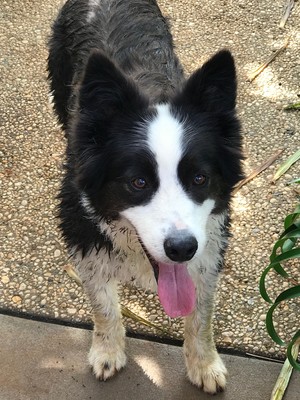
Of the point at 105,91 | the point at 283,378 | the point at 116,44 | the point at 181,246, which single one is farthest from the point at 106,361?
the point at 116,44

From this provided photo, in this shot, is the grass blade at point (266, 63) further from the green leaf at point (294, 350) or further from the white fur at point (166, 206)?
the white fur at point (166, 206)

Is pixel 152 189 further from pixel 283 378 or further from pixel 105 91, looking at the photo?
pixel 283 378

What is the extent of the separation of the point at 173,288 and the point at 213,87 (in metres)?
1.00

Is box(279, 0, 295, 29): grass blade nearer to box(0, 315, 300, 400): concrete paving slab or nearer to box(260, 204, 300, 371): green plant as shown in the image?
box(260, 204, 300, 371): green plant

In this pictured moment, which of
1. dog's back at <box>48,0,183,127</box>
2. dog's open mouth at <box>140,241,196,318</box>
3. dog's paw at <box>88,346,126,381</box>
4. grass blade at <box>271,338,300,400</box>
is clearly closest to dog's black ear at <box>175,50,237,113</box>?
dog's back at <box>48,0,183,127</box>

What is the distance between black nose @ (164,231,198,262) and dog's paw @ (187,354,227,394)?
1059 mm

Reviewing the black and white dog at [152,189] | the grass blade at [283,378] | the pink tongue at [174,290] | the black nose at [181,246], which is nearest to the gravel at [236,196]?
the grass blade at [283,378]

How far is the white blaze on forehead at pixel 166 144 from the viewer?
282 cm

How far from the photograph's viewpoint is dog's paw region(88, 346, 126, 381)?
364cm

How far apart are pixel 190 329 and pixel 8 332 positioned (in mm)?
1139

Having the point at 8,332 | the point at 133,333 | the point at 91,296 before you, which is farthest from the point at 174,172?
the point at 8,332

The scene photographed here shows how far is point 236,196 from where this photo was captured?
468 cm

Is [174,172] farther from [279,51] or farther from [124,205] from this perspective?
[279,51]

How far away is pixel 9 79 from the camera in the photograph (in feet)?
19.3
